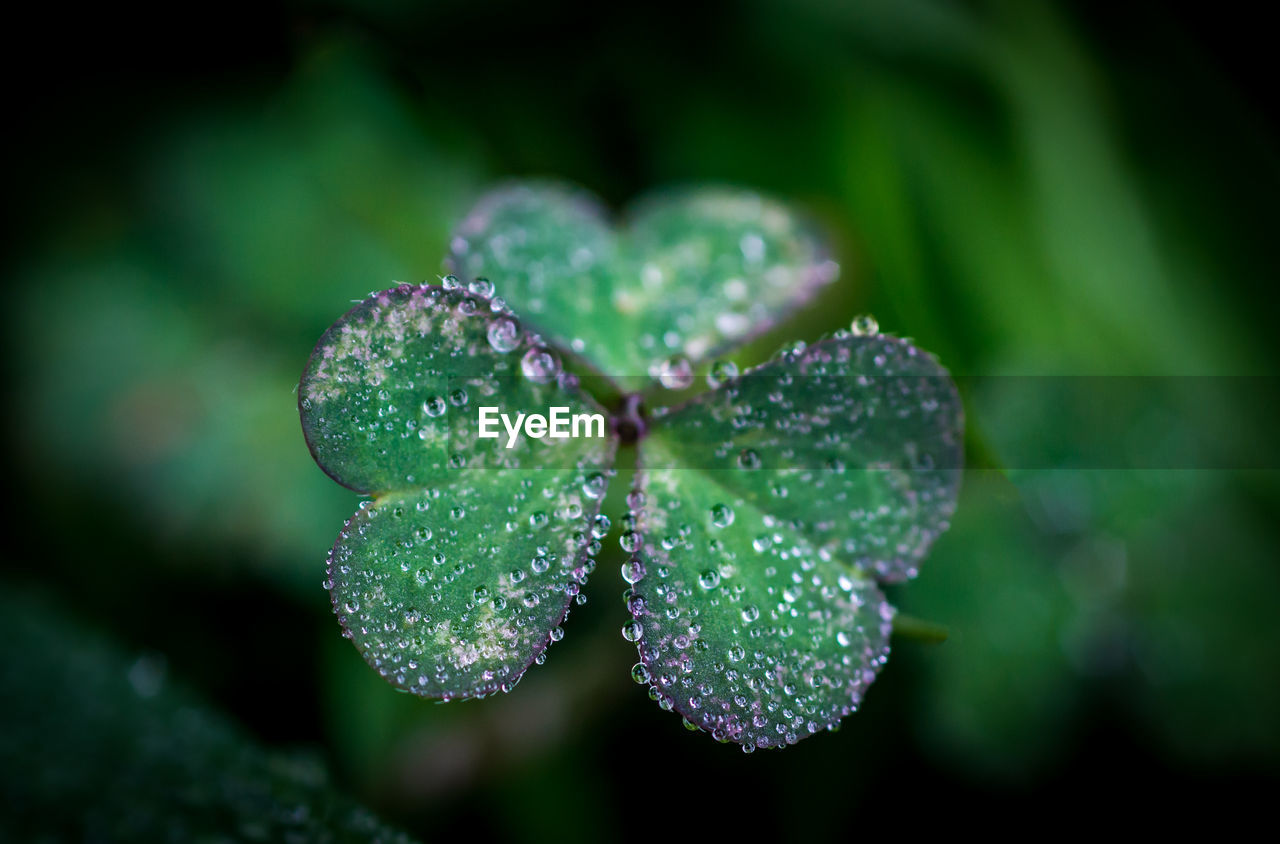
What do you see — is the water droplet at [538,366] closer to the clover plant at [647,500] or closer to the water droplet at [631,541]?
the clover plant at [647,500]

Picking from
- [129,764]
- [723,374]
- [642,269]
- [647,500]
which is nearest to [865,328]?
[723,374]

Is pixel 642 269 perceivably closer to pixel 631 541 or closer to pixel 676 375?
pixel 676 375

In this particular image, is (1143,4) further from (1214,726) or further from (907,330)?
(1214,726)

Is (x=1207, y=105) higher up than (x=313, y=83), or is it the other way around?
(x=1207, y=105)

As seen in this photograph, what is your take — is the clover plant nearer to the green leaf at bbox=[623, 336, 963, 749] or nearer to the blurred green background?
the green leaf at bbox=[623, 336, 963, 749]

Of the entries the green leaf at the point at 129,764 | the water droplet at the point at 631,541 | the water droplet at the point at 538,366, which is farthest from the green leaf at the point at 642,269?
the green leaf at the point at 129,764

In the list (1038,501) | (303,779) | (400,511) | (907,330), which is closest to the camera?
(400,511)

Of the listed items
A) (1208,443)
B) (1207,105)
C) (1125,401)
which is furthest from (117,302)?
(1207,105)
